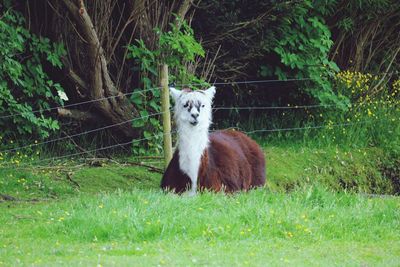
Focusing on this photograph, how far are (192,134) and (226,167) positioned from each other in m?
0.69

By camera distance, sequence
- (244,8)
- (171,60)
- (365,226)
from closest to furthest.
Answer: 1. (365,226)
2. (171,60)
3. (244,8)

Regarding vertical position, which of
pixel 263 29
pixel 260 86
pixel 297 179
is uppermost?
pixel 263 29

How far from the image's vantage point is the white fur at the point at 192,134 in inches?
496

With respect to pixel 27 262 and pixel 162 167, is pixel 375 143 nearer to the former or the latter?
pixel 162 167

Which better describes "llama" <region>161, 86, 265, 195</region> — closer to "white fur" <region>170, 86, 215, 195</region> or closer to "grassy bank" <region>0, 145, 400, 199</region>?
"white fur" <region>170, 86, 215, 195</region>

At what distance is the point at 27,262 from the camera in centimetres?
834

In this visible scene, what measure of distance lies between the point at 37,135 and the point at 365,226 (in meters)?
6.67

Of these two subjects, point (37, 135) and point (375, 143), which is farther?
point (375, 143)

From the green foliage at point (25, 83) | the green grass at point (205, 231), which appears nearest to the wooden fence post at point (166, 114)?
the green foliage at point (25, 83)

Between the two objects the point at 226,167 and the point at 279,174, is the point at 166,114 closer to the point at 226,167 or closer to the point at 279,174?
the point at 226,167

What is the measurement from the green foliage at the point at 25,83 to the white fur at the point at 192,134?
2.72 meters

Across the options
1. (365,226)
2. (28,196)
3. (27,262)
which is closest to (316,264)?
(365,226)

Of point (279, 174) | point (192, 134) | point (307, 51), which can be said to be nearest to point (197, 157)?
point (192, 134)

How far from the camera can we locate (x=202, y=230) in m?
9.52
